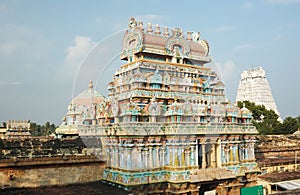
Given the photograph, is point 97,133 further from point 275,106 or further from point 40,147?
point 275,106

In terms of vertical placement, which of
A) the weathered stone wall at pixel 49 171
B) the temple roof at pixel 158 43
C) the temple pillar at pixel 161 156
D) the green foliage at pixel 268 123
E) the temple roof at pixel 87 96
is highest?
the temple roof at pixel 158 43

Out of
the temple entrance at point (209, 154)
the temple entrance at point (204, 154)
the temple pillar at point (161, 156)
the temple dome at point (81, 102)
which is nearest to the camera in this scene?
the temple pillar at point (161, 156)

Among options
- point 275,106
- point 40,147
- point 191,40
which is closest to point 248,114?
point 191,40

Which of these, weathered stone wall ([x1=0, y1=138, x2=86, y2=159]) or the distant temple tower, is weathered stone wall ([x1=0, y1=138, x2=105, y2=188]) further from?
the distant temple tower

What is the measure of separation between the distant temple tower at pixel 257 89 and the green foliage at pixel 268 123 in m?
4.04

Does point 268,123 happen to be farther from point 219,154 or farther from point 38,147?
point 38,147

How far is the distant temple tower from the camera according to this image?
53.8 m

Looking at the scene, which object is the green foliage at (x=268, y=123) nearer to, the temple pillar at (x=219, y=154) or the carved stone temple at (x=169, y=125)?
the carved stone temple at (x=169, y=125)

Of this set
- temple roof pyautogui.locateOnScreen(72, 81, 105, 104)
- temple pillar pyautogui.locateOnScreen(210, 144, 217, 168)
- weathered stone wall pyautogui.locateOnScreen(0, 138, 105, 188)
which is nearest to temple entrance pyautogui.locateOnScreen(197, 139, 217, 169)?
temple pillar pyautogui.locateOnScreen(210, 144, 217, 168)

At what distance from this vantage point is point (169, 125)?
55.2ft

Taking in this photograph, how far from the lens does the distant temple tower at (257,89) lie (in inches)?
2116

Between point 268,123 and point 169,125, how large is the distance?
35.6 m

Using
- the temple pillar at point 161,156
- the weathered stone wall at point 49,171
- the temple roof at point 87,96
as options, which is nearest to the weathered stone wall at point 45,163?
the weathered stone wall at point 49,171

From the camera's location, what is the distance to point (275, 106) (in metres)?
54.2
